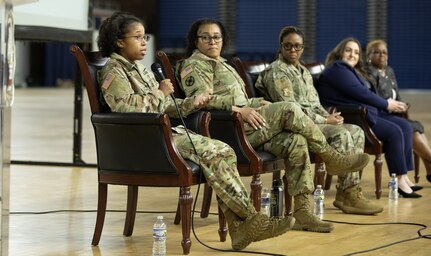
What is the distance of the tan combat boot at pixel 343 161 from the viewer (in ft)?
Result: 18.2

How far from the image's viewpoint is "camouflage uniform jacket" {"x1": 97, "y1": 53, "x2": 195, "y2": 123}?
15.3 ft

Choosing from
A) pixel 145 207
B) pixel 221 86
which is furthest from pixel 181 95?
pixel 145 207

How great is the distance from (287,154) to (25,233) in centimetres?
140

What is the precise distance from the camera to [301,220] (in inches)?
208

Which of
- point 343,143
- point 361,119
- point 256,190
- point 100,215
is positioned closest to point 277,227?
point 256,190

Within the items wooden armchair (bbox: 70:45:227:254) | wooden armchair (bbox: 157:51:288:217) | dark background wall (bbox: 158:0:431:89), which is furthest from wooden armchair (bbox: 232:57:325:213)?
dark background wall (bbox: 158:0:431:89)

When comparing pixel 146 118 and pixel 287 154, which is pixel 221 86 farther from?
pixel 146 118

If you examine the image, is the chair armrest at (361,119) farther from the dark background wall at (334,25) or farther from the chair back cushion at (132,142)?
the dark background wall at (334,25)

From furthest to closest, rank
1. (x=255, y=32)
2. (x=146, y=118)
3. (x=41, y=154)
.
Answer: (x=255, y=32) → (x=41, y=154) → (x=146, y=118)

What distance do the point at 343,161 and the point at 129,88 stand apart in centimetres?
147

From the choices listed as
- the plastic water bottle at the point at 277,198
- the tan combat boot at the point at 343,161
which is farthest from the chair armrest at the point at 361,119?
the plastic water bottle at the point at 277,198

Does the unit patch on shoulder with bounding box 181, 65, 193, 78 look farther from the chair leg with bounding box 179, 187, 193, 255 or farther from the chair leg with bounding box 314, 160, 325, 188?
the chair leg with bounding box 314, 160, 325, 188

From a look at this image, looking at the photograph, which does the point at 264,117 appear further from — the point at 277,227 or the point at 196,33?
the point at 277,227

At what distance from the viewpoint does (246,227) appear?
4539 mm
